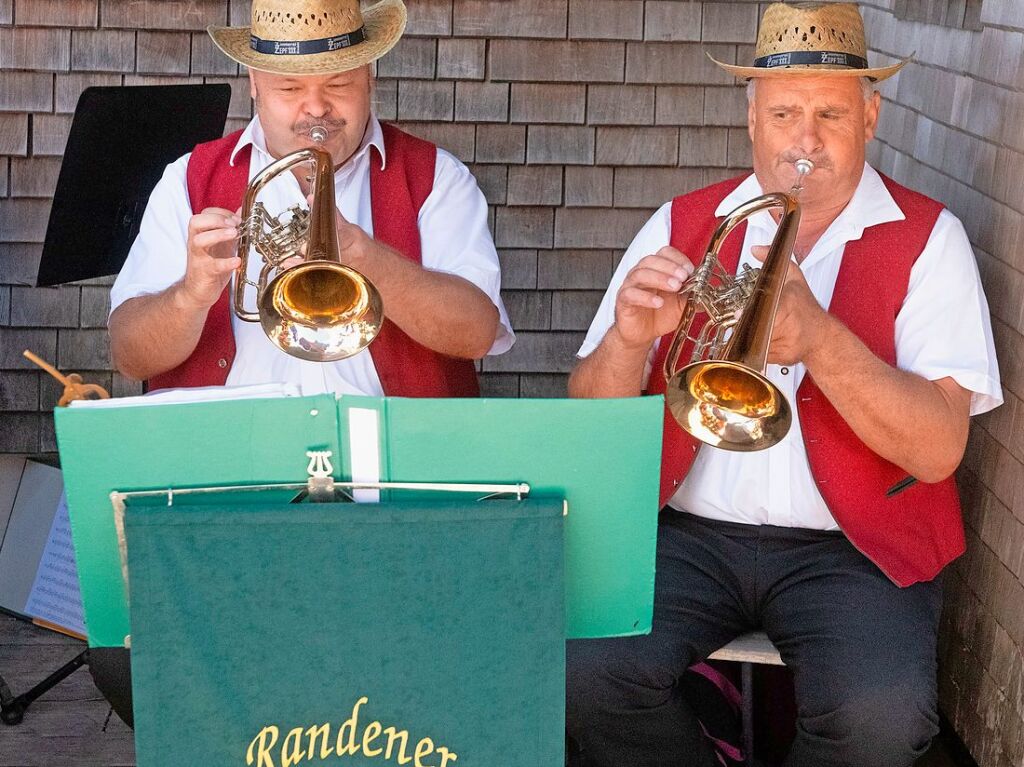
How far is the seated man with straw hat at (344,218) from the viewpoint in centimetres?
278

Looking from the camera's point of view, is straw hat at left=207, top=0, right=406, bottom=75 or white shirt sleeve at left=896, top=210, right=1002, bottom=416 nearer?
white shirt sleeve at left=896, top=210, right=1002, bottom=416

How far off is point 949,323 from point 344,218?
1.20 metres

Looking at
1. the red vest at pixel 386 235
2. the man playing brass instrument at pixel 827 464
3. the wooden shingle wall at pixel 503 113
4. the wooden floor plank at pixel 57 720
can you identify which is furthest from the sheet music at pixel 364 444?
the wooden shingle wall at pixel 503 113

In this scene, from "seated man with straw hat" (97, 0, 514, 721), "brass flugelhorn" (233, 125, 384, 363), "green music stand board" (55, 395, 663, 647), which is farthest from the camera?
"seated man with straw hat" (97, 0, 514, 721)

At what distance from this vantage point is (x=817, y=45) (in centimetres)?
268

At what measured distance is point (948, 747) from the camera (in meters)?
3.17

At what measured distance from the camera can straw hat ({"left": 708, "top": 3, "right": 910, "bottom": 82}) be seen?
2.68m

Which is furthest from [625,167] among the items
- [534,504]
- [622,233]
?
[534,504]

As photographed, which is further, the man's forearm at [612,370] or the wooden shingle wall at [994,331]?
the wooden shingle wall at [994,331]

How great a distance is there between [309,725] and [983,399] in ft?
4.74

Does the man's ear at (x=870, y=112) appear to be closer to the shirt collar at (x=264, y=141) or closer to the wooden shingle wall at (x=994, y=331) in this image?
the wooden shingle wall at (x=994, y=331)

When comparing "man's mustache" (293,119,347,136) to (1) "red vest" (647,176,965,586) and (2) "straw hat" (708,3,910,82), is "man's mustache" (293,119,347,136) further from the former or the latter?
(1) "red vest" (647,176,965,586)

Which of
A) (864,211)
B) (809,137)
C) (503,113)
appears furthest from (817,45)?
(503,113)

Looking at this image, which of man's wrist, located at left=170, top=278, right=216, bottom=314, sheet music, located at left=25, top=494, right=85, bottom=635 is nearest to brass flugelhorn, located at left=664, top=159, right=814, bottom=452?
man's wrist, located at left=170, top=278, right=216, bottom=314
